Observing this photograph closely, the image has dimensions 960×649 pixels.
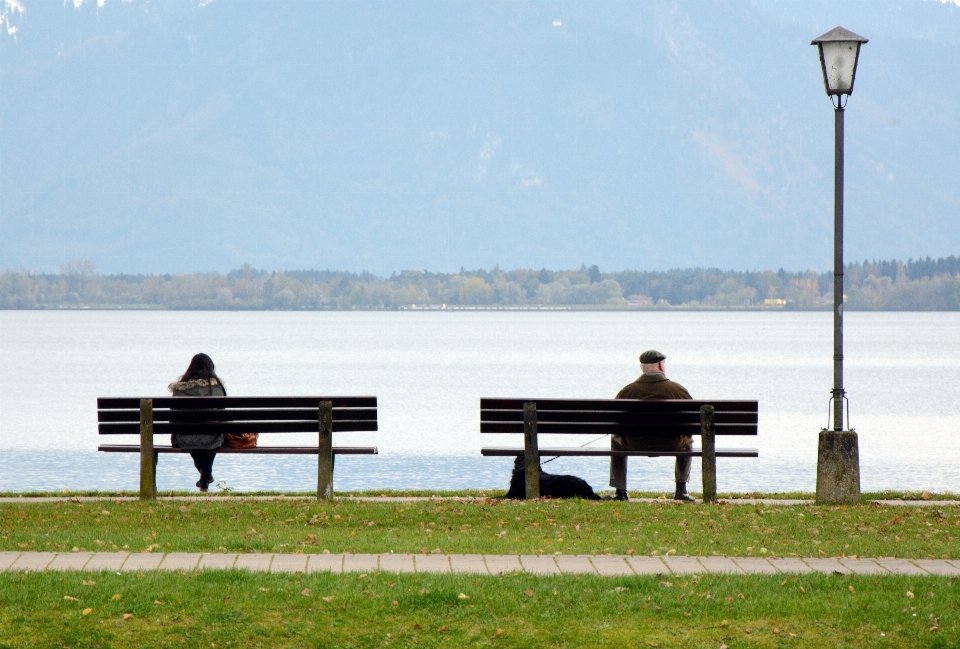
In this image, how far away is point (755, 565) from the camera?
8.76 meters

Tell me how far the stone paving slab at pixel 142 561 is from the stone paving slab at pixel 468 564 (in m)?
1.94

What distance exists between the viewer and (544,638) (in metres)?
6.98

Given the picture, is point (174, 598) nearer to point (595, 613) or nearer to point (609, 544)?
point (595, 613)

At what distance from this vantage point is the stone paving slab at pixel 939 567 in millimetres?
8398

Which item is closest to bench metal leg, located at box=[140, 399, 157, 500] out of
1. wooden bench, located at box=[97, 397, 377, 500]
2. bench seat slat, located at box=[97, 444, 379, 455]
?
wooden bench, located at box=[97, 397, 377, 500]

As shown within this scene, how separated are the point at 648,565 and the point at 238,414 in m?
5.56

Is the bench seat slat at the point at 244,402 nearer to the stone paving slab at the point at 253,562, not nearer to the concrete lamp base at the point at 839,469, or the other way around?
the stone paving slab at the point at 253,562

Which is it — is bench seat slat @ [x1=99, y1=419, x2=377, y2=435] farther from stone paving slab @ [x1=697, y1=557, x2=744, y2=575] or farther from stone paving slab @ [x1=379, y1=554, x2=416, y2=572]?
stone paving slab @ [x1=697, y1=557, x2=744, y2=575]

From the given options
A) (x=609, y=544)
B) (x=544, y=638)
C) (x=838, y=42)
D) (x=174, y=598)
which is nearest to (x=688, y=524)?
(x=609, y=544)

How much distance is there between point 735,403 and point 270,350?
9565 cm

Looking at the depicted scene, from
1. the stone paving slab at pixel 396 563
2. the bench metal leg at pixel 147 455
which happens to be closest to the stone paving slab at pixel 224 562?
the stone paving slab at pixel 396 563

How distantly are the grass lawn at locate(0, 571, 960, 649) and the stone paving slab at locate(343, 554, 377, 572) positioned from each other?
364mm

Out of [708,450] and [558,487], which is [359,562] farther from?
[708,450]

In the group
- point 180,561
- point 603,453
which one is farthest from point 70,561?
point 603,453
